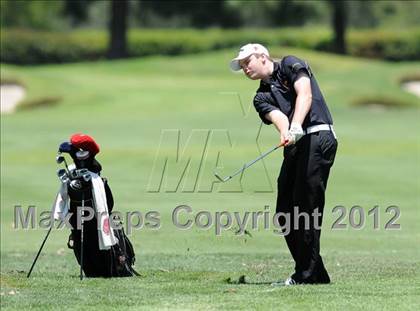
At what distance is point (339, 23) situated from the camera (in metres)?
64.8

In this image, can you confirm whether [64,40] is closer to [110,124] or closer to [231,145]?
[110,124]

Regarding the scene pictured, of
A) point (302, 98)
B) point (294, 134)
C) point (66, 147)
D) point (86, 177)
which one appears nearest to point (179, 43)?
point (66, 147)

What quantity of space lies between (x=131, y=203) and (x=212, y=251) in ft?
14.0

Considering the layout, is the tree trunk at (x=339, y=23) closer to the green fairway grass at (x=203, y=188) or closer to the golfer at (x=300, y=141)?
the green fairway grass at (x=203, y=188)

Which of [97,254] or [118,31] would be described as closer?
[97,254]

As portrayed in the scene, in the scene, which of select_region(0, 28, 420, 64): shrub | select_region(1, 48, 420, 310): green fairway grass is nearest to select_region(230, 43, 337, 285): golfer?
select_region(1, 48, 420, 310): green fairway grass

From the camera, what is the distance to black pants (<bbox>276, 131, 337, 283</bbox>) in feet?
28.9

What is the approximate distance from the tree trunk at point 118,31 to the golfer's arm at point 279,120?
52893 mm

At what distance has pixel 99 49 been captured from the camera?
6869 cm

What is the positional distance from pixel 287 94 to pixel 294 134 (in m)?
0.56

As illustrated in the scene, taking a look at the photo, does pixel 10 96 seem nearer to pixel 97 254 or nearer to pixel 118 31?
pixel 118 31

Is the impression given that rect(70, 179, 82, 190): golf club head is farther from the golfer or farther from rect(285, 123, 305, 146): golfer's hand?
rect(285, 123, 305, 146): golfer's hand

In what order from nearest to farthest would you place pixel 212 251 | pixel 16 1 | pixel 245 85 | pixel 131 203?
pixel 212 251
pixel 131 203
pixel 245 85
pixel 16 1

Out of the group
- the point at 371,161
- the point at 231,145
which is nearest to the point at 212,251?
the point at 371,161
